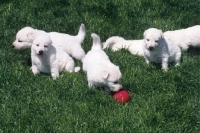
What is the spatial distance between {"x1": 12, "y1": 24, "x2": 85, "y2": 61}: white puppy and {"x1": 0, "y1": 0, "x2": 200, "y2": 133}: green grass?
220 millimetres

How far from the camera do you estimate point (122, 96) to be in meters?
5.91

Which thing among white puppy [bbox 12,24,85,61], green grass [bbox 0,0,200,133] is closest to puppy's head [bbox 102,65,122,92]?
green grass [bbox 0,0,200,133]

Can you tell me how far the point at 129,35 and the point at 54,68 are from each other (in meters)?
2.28

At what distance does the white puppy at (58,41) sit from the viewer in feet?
23.3

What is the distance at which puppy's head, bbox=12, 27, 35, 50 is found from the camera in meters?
7.07

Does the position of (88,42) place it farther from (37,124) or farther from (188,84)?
(37,124)

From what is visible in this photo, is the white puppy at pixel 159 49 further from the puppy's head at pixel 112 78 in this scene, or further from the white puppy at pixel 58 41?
the white puppy at pixel 58 41

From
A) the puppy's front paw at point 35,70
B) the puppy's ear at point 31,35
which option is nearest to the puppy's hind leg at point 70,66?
the puppy's front paw at point 35,70

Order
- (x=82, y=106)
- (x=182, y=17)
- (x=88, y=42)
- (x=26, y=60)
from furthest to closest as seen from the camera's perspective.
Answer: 1. (x=182, y=17)
2. (x=88, y=42)
3. (x=26, y=60)
4. (x=82, y=106)

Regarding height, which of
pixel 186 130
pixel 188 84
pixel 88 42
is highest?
pixel 88 42

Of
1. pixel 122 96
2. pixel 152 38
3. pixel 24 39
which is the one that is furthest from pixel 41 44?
pixel 152 38

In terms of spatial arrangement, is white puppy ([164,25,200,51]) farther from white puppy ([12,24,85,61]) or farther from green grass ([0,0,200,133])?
white puppy ([12,24,85,61])

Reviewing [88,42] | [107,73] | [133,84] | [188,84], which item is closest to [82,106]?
[107,73]

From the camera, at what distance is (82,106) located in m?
5.68
